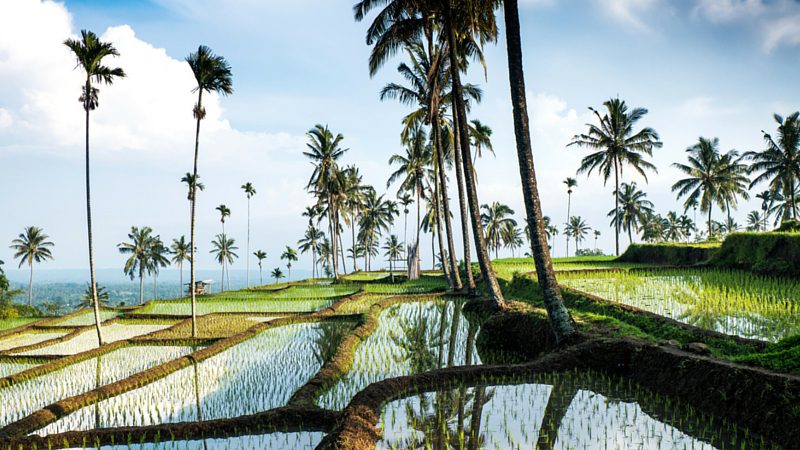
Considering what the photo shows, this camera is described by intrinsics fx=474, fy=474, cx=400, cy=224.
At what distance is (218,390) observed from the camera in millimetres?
9305

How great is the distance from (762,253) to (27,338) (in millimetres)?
27379

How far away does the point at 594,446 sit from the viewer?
17.0 feet

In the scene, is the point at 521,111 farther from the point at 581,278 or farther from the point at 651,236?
the point at 651,236

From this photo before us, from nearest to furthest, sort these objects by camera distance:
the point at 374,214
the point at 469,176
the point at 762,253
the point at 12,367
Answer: the point at 12,367 < the point at 469,176 < the point at 762,253 < the point at 374,214

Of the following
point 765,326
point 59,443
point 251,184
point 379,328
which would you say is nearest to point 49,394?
point 59,443

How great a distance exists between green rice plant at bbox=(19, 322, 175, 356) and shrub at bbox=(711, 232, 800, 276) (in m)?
21.3

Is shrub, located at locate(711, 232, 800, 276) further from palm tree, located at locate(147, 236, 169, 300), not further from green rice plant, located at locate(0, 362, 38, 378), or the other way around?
palm tree, located at locate(147, 236, 169, 300)

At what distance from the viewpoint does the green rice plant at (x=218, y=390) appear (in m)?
7.79

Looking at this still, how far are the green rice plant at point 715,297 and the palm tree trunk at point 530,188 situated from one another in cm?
283

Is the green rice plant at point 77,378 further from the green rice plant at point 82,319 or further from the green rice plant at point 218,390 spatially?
the green rice plant at point 82,319

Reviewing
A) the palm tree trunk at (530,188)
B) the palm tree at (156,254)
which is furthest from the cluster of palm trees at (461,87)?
the palm tree at (156,254)

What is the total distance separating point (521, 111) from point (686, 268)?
43.7 feet

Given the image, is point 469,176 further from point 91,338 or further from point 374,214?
point 374,214

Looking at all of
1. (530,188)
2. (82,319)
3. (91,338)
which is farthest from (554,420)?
(82,319)
